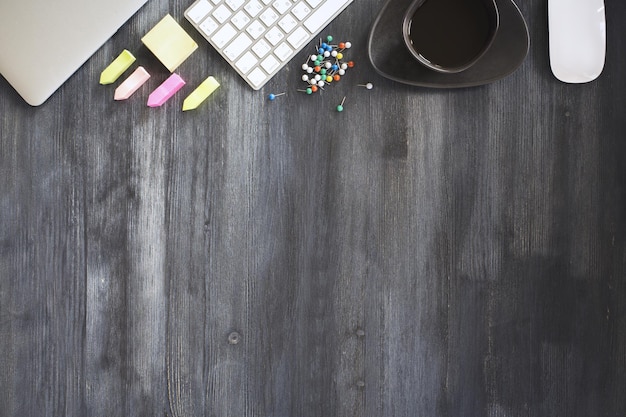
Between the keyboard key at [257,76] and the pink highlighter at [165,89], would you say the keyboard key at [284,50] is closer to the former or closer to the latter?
the keyboard key at [257,76]

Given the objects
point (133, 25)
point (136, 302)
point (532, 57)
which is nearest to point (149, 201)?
point (136, 302)

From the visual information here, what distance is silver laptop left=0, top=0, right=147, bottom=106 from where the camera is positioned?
0.81 m

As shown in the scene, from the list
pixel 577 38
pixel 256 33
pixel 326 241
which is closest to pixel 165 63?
pixel 256 33

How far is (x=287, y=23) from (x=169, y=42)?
167mm

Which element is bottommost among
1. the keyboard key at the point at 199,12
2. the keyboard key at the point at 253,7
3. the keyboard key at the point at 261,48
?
the keyboard key at the point at 261,48

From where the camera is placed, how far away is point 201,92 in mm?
819

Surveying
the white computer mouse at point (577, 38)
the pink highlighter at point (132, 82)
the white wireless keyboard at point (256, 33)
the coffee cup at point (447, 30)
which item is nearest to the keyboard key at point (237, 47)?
the white wireless keyboard at point (256, 33)

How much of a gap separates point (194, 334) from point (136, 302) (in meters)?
0.10

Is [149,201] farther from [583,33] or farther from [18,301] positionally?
[583,33]

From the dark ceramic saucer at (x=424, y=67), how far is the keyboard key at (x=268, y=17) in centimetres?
14

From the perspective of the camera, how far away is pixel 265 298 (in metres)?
0.84

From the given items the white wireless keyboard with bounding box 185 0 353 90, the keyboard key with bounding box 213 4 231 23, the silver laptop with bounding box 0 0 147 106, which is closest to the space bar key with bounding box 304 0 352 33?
the white wireless keyboard with bounding box 185 0 353 90

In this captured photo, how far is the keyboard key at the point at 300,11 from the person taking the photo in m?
0.82

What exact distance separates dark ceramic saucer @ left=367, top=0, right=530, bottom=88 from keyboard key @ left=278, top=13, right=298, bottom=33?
11 centimetres
